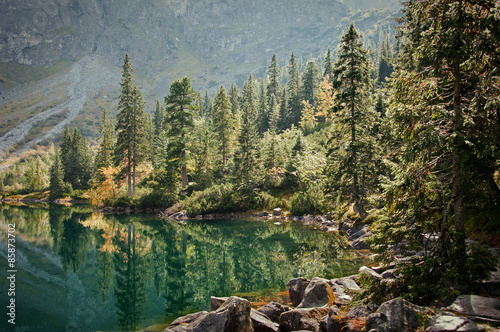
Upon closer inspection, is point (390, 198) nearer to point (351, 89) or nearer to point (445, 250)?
point (445, 250)

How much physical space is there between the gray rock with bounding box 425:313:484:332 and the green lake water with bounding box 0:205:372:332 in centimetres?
829

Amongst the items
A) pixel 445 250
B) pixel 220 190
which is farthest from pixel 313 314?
pixel 220 190

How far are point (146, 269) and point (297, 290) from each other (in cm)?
1110

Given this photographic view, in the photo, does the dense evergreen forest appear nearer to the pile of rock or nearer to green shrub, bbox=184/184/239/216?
green shrub, bbox=184/184/239/216

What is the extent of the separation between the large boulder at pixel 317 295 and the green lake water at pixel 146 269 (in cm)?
290

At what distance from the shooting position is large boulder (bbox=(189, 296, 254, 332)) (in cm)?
911

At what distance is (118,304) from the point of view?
14.2 m

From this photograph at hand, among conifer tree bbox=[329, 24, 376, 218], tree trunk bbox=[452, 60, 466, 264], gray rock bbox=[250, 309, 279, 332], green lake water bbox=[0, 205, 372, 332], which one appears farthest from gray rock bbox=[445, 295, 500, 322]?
conifer tree bbox=[329, 24, 376, 218]

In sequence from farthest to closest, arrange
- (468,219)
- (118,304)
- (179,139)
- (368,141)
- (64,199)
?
(64,199) < (179,139) < (368,141) < (118,304) < (468,219)

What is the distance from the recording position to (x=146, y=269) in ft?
64.8

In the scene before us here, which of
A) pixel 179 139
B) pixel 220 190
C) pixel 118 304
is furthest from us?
pixel 179 139

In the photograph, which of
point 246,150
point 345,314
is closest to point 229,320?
point 345,314

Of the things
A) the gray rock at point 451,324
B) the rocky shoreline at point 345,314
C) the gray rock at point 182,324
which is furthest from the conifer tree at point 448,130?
the gray rock at point 182,324

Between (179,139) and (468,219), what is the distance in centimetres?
4134
